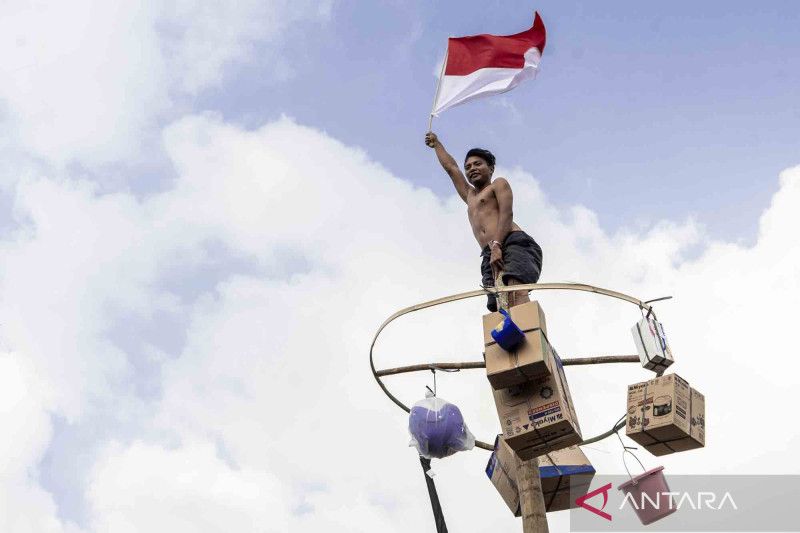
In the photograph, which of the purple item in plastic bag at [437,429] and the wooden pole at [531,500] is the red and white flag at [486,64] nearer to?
the purple item in plastic bag at [437,429]

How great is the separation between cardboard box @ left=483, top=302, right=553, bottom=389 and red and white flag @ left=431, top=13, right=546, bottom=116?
4.61 meters

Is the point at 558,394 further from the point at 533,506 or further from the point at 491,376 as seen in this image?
the point at 533,506

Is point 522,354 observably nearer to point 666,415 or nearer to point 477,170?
point 666,415

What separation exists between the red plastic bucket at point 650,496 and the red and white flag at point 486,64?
18.9ft

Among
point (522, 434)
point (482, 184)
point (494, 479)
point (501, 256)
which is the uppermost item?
point (482, 184)

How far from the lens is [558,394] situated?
9.81 m

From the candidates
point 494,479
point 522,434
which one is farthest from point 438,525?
point 522,434

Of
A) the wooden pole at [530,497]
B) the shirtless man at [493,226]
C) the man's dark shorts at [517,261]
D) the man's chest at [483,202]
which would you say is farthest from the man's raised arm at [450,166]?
the wooden pole at [530,497]

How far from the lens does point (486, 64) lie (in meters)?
13.9

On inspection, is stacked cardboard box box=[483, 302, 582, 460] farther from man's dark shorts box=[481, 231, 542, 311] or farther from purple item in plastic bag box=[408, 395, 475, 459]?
man's dark shorts box=[481, 231, 542, 311]

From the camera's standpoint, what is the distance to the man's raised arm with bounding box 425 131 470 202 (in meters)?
13.2

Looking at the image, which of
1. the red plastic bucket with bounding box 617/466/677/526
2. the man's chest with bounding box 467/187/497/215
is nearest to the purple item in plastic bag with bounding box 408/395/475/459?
the red plastic bucket with bounding box 617/466/677/526

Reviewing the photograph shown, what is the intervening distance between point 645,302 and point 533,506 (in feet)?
8.95

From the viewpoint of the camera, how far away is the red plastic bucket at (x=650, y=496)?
10.7 metres
